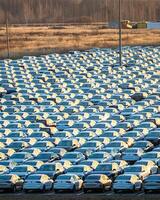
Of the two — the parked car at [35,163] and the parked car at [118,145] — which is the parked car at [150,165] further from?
the parked car at [35,163]

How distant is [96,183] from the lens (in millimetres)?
29625

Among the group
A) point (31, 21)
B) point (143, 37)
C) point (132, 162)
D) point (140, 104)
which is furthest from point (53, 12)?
point (132, 162)

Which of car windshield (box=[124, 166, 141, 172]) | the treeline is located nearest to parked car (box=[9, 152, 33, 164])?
car windshield (box=[124, 166, 141, 172])

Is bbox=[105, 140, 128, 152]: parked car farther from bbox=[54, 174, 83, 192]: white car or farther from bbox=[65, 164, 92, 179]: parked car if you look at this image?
bbox=[54, 174, 83, 192]: white car

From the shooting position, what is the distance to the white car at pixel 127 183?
2920cm

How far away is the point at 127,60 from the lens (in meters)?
74.6

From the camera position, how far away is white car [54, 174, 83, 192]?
97.6ft

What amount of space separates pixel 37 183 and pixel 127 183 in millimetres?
3462

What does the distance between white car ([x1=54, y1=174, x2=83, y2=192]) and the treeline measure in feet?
454

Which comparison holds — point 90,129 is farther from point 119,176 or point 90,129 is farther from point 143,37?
point 143,37

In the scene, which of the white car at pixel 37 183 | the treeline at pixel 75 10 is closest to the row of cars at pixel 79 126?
the white car at pixel 37 183

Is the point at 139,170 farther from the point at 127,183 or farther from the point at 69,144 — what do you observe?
the point at 69,144

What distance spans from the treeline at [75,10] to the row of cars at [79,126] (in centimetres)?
10103

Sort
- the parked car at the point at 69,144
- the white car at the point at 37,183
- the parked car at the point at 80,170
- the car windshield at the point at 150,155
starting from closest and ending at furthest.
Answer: the white car at the point at 37,183 < the parked car at the point at 80,170 < the car windshield at the point at 150,155 < the parked car at the point at 69,144
